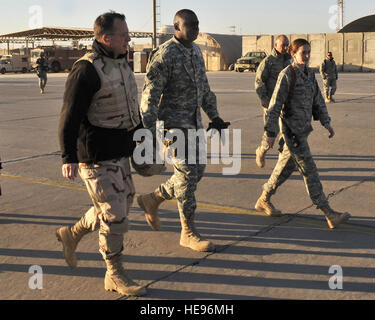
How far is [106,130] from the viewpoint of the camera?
11.5 ft

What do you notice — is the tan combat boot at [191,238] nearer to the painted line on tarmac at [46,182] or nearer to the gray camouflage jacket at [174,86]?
the gray camouflage jacket at [174,86]

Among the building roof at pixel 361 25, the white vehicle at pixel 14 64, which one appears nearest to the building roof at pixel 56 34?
the white vehicle at pixel 14 64

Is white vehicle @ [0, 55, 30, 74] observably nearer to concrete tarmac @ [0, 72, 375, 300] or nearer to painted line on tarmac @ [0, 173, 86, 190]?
concrete tarmac @ [0, 72, 375, 300]

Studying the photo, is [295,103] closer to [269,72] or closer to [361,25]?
[269,72]

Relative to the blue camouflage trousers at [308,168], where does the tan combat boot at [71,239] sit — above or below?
below

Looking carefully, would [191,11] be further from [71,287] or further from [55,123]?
[55,123]

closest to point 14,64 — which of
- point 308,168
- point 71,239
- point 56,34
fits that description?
point 56,34

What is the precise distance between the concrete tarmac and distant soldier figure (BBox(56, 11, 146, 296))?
363 millimetres

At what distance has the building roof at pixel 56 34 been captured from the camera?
60.8 meters

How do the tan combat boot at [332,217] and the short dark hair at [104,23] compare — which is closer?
the short dark hair at [104,23]

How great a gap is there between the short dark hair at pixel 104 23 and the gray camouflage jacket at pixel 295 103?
193cm

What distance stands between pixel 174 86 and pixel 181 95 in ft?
0.30

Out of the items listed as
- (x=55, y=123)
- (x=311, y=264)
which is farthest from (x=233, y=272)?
(x=55, y=123)
